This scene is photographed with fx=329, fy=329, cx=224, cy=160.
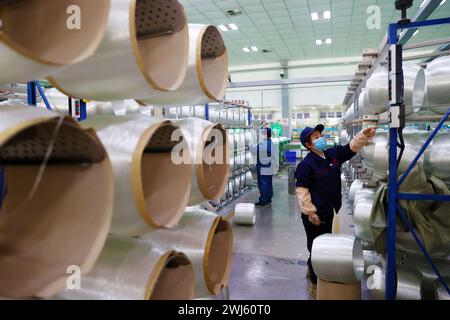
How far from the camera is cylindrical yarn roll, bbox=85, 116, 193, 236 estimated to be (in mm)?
983

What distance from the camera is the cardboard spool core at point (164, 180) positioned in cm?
119

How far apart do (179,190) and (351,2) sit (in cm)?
888

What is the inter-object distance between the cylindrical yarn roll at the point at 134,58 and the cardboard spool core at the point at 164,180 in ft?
0.60

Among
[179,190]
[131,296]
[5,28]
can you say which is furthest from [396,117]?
[5,28]

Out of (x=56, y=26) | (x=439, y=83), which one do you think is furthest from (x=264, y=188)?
(x=56, y=26)

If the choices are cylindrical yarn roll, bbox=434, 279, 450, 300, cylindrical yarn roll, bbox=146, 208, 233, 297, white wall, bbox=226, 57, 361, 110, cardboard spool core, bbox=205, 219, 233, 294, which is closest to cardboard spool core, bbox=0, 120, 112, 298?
cylindrical yarn roll, bbox=146, 208, 233, 297

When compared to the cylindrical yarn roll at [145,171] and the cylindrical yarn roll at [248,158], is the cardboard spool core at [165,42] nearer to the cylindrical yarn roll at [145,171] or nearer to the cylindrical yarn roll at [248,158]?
the cylindrical yarn roll at [145,171]

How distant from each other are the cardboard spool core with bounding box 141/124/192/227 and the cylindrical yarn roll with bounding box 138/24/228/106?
0.20 m

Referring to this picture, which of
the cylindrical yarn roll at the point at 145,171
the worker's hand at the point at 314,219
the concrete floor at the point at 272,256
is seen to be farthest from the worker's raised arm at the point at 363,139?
the cylindrical yarn roll at the point at 145,171

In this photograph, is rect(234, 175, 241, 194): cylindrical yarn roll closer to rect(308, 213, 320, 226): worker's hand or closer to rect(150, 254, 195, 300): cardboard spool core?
rect(308, 213, 320, 226): worker's hand

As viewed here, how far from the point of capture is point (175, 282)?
4.17 ft

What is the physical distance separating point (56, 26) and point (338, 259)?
2.83m
